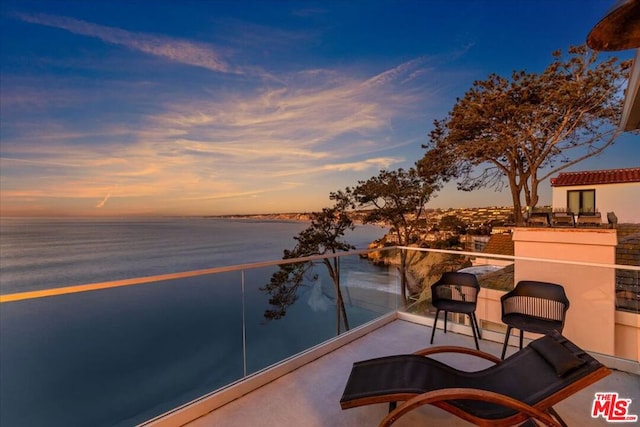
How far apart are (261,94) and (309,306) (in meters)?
7.69

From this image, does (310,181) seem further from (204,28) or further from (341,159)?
(204,28)

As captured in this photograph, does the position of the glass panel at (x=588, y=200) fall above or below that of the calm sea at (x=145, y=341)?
above

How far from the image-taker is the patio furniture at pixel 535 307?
338 cm

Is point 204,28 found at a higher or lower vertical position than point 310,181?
higher

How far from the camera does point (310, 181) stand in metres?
18.2

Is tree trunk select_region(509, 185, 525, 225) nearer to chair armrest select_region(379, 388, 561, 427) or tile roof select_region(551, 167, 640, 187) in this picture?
tile roof select_region(551, 167, 640, 187)

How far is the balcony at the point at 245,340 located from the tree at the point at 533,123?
9.21m

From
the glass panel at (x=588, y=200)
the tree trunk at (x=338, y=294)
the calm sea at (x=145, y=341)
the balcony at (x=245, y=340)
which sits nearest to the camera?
the balcony at (x=245, y=340)

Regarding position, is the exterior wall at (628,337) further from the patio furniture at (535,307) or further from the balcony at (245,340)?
the patio furniture at (535,307)

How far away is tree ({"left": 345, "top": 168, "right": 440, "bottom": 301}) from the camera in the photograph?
17672 mm

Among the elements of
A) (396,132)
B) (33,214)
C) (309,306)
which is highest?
(396,132)

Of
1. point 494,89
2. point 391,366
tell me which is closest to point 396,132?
point 494,89

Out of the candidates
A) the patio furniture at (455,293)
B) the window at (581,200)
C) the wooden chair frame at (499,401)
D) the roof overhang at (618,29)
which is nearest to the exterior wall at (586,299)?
the patio furniture at (455,293)

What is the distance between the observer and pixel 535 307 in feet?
12.5
